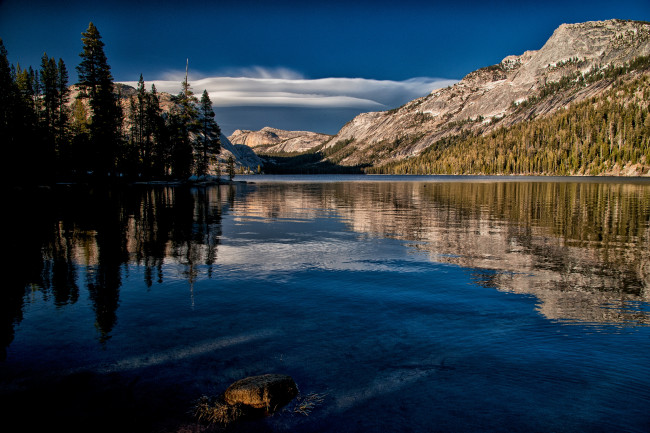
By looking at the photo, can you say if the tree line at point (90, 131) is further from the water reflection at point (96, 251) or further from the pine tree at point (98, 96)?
the water reflection at point (96, 251)

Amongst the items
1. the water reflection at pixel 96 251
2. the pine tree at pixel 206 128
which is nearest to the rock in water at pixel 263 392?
the water reflection at pixel 96 251

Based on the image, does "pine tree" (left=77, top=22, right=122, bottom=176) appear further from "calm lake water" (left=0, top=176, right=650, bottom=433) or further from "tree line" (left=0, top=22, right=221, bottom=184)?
"calm lake water" (left=0, top=176, right=650, bottom=433)

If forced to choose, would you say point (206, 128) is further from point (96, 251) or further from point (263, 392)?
point (263, 392)

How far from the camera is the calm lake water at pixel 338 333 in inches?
272

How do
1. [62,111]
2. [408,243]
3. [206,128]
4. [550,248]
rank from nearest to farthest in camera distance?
[550,248] → [408,243] → [62,111] → [206,128]

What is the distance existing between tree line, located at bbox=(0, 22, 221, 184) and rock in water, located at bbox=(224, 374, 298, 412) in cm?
6542

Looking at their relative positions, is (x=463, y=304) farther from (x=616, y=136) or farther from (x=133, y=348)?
(x=616, y=136)

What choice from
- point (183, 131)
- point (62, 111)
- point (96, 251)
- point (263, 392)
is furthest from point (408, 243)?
point (62, 111)

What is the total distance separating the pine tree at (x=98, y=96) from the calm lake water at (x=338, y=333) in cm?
6135

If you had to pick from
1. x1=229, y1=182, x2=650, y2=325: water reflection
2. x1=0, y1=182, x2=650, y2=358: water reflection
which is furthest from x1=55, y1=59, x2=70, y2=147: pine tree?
x1=229, y1=182, x2=650, y2=325: water reflection

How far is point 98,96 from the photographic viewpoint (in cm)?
7462

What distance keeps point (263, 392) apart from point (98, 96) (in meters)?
84.1

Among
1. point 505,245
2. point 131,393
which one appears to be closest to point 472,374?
point 131,393

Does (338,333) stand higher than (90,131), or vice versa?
(90,131)
